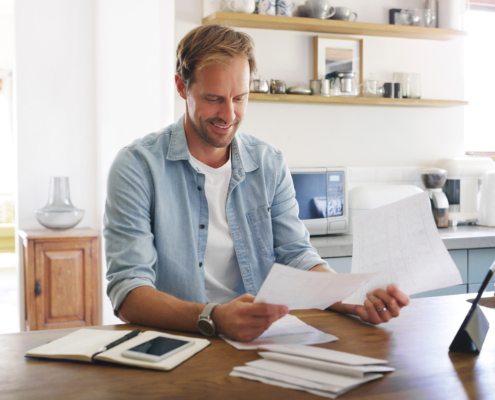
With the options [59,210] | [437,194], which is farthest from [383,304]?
[59,210]

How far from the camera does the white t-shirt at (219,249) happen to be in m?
1.48

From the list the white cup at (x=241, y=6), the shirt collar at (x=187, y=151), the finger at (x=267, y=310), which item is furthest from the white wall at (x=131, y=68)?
the finger at (x=267, y=310)

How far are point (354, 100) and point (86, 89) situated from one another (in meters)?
1.68

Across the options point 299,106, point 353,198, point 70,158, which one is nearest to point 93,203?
point 70,158

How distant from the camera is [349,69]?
10.8 ft

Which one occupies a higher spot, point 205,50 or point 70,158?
point 205,50

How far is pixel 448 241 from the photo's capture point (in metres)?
2.71

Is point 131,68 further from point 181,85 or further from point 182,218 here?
point 182,218

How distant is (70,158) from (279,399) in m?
2.95

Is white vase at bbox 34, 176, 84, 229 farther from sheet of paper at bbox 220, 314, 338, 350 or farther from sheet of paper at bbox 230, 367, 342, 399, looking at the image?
sheet of paper at bbox 230, 367, 342, 399

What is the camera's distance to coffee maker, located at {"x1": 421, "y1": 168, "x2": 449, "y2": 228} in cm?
317

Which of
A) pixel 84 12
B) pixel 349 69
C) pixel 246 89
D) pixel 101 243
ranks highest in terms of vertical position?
pixel 84 12

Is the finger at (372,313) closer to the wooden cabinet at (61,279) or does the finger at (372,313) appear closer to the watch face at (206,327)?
the watch face at (206,327)

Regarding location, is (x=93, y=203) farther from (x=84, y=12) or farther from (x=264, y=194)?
(x=264, y=194)
